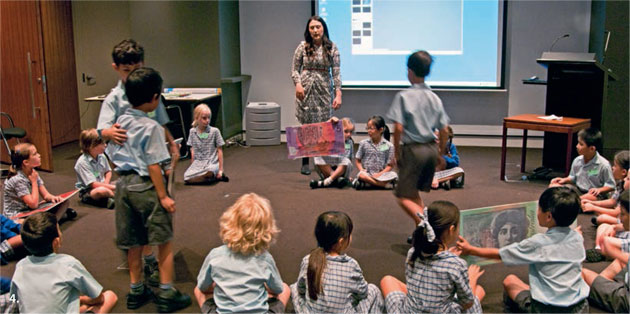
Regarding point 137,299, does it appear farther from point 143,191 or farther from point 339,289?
point 339,289

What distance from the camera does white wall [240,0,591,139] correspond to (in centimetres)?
707

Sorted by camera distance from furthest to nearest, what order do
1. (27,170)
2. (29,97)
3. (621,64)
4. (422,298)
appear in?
(621,64) → (29,97) → (27,170) → (422,298)

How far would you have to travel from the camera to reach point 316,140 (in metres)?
5.21

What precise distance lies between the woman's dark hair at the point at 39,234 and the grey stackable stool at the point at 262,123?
16.4 feet

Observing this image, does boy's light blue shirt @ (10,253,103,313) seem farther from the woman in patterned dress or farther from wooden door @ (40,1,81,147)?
wooden door @ (40,1,81,147)

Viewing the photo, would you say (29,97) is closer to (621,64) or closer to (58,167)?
(58,167)

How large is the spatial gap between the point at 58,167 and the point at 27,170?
7.69ft

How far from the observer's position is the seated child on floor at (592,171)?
440 cm

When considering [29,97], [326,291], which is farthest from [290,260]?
[29,97]

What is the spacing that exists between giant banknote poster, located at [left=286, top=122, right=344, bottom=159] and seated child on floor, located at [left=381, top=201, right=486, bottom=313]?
255 centimetres

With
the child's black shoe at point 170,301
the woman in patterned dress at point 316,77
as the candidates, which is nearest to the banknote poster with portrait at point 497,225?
the child's black shoe at point 170,301

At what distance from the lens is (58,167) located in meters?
6.34

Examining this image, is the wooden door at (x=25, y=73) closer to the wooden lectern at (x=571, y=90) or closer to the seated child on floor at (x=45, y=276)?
the seated child on floor at (x=45, y=276)

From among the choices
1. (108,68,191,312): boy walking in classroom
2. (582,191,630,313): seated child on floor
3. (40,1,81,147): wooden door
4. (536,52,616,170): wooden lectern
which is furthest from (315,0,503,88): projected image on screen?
(108,68,191,312): boy walking in classroom
